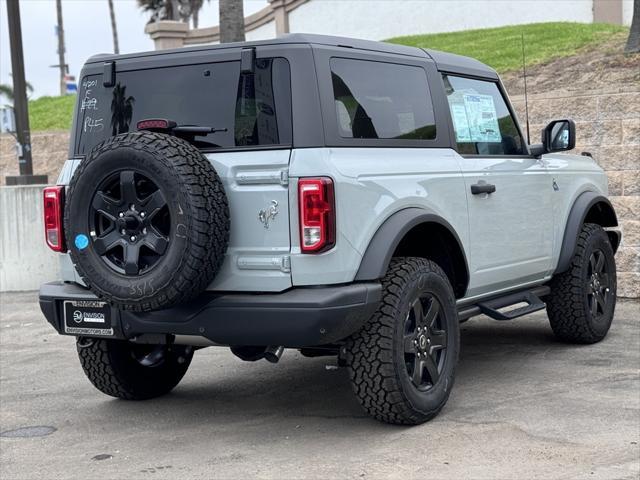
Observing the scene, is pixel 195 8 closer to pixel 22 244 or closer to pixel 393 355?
pixel 22 244

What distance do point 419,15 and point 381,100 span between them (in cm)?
1759

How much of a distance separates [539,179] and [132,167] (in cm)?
307

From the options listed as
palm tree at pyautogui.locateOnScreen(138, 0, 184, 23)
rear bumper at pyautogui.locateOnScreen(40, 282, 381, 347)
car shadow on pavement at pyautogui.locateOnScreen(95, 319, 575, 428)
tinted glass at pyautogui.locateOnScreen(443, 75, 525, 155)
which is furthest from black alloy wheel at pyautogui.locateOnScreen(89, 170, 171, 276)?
palm tree at pyautogui.locateOnScreen(138, 0, 184, 23)

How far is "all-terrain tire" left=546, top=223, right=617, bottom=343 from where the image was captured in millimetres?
7391

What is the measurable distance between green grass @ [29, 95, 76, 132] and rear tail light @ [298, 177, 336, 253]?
614 inches

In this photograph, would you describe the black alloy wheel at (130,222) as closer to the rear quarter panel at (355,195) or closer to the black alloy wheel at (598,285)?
the rear quarter panel at (355,195)

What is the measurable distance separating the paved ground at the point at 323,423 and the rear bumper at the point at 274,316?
0.59 m

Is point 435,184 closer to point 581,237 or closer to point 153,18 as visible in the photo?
point 581,237

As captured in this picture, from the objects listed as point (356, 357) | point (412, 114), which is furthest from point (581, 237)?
point (356, 357)

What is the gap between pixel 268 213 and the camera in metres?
5.04

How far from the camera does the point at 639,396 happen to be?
6.01 meters

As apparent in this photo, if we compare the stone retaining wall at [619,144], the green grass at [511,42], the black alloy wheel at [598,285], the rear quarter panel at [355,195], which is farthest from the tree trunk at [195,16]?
the rear quarter panel at [355,195]

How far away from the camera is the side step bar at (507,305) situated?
20.5 feet

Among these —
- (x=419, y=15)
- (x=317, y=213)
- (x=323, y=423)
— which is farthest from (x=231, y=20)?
(x=419, y=15)
